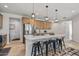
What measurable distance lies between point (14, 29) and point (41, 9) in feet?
3.89

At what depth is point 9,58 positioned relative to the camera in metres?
2.78

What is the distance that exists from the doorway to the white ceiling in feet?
0.97

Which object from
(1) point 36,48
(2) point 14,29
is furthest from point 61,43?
(2) point 14,29

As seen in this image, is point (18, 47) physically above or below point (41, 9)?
below

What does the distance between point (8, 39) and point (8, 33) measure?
0.69ft

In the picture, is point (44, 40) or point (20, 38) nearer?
point (20, 38)

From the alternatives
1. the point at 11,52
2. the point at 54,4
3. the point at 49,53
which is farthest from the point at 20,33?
the point at 54,4

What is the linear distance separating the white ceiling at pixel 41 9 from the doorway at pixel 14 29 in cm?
30

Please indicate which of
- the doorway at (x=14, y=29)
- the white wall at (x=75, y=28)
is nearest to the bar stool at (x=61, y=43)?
Answer: the white wall at (x=75, y=28)

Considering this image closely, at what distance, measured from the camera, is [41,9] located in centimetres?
302

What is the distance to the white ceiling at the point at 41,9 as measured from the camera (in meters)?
2.89

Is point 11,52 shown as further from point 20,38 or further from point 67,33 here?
point 67,33

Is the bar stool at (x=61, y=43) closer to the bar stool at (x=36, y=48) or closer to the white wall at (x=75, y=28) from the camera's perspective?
the white wall at (x=75, y=28)

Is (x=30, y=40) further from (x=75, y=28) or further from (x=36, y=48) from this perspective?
(x=75, y=28)
